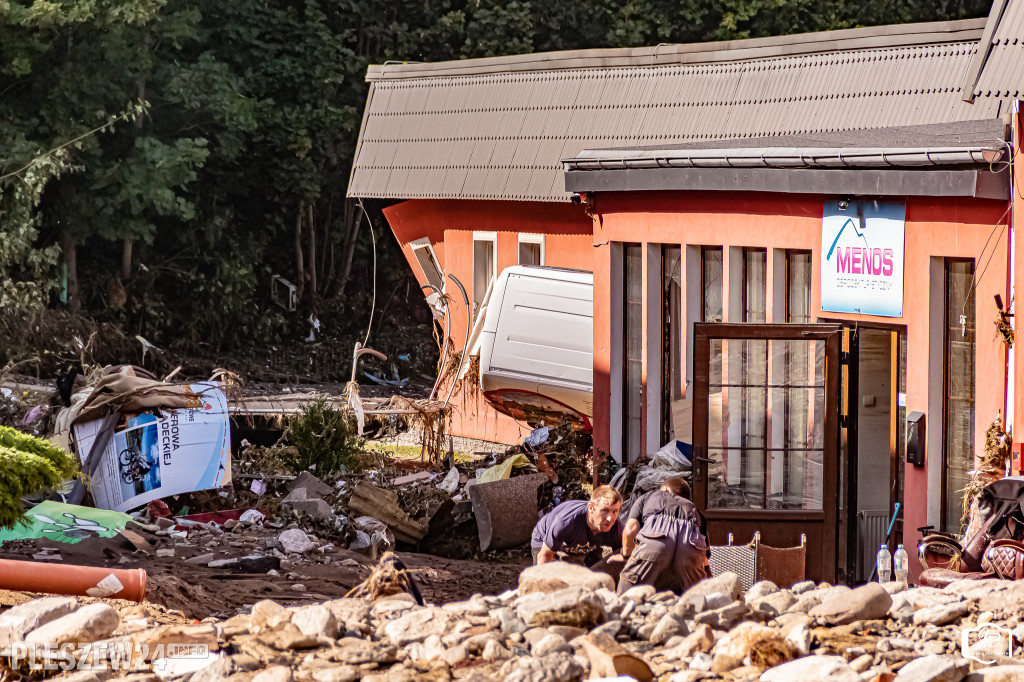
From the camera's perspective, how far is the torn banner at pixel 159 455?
12.5 metres

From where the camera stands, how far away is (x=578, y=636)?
612cm

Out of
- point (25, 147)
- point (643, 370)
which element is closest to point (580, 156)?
point (643, 370)

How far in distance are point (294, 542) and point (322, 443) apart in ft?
11.9

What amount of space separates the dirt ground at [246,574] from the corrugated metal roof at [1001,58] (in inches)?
198

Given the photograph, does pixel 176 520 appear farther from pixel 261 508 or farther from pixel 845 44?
pixel 845 44

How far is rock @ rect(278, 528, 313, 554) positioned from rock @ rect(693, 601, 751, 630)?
5.37 m

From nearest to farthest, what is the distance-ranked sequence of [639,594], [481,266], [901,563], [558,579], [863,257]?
[558,579] → [639,594] → [901,563] → [863,257] → [481,266]

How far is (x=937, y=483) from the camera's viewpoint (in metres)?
9.52

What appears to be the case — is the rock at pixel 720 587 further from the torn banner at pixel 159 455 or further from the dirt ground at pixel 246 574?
the torn banner at pixel 159 455

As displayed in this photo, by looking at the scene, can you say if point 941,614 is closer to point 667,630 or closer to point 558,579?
point 667,630

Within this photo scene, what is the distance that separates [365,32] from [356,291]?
17.8 feet

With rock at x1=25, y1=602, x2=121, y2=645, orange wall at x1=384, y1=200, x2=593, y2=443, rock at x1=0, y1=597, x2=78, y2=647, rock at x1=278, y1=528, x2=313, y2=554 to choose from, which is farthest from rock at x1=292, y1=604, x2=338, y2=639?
orange wall at x1=384, y1=200, x2=593, y2=443

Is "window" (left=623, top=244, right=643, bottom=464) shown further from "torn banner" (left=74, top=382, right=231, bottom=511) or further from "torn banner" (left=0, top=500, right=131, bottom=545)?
"torn banner" (left=0, top=500, right=131, bottom=545)

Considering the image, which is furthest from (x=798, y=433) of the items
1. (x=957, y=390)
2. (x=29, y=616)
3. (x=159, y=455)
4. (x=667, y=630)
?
(x=159, y=455)
